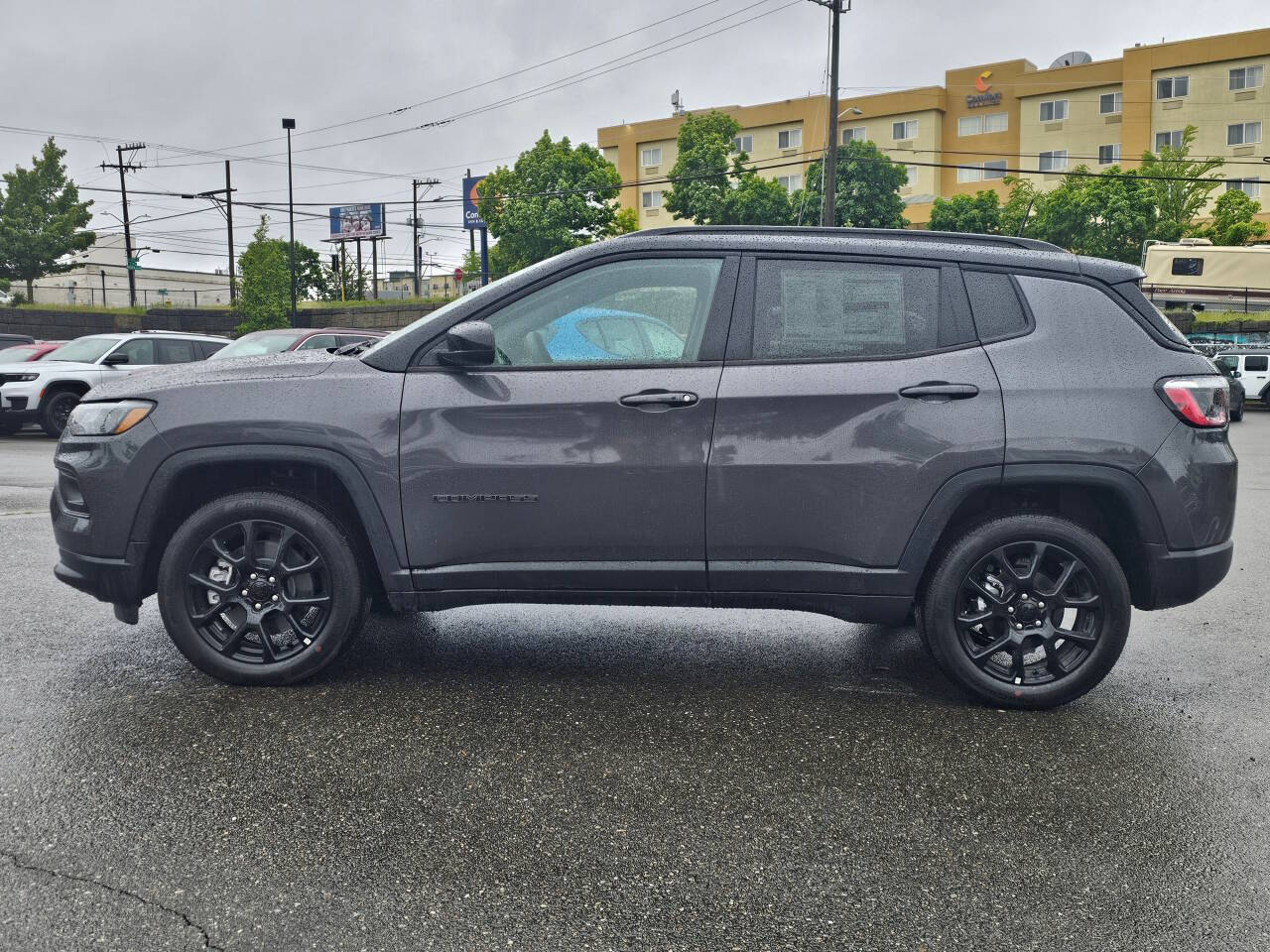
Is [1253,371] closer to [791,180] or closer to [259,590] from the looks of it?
[259,590]

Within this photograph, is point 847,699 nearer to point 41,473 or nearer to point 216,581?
point 216,581

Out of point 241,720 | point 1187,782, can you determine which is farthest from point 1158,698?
point 241,720

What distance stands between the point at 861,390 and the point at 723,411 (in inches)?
20.4

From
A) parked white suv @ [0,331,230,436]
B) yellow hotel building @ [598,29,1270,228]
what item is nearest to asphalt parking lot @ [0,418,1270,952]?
parked white suv @ [0,331,230,436]

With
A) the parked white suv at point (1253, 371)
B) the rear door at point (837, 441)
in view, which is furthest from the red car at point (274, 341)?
the parked white suv at point (1253, 371)

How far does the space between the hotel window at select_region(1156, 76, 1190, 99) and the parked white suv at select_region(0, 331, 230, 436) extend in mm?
63923

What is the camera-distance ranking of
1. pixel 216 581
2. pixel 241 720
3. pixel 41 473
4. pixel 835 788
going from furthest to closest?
pixel 41 473 < pixel 216 581 < pixel 241 720 < pixel 835 788

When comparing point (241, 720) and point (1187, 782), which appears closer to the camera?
point (1187, 782)

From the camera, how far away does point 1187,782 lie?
11.5 feet

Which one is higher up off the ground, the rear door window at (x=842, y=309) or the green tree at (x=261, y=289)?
the green tree at (x=261, y=289)

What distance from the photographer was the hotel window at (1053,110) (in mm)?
68875

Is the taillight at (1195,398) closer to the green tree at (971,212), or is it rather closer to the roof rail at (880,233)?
the roof rail at (880,233)

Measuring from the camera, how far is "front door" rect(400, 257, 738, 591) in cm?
409

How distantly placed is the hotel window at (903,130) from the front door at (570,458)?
7319cm
